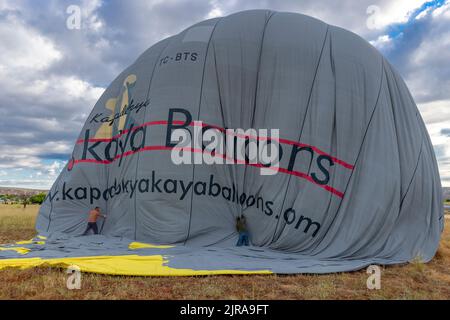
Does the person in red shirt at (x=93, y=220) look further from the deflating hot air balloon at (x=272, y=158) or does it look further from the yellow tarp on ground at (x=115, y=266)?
the yellow tarp on ground at (x=115, y=266)

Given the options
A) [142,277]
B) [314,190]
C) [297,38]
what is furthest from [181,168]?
[297,38]

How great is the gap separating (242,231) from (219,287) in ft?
10.8

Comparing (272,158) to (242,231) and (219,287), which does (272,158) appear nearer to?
(242,231)

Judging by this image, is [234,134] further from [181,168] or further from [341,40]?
[341,40]

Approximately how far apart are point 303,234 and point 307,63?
150 inches

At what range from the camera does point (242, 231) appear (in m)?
8.31

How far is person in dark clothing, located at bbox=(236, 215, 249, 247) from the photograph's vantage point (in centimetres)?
812

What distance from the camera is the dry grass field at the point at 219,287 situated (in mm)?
4691

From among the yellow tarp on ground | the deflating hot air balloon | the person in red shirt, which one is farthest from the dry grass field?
the person in red shirt

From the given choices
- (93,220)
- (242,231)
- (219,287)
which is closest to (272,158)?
(242,231)

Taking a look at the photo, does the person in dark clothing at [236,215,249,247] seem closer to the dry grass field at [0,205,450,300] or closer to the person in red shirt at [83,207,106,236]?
the dry grass field at [0,205,450,300]

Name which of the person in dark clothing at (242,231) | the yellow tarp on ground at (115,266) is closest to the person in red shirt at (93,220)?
the yellow tarp on ground at (115,266)

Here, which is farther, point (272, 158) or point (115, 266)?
point (272, 158)

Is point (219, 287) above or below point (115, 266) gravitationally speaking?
below
